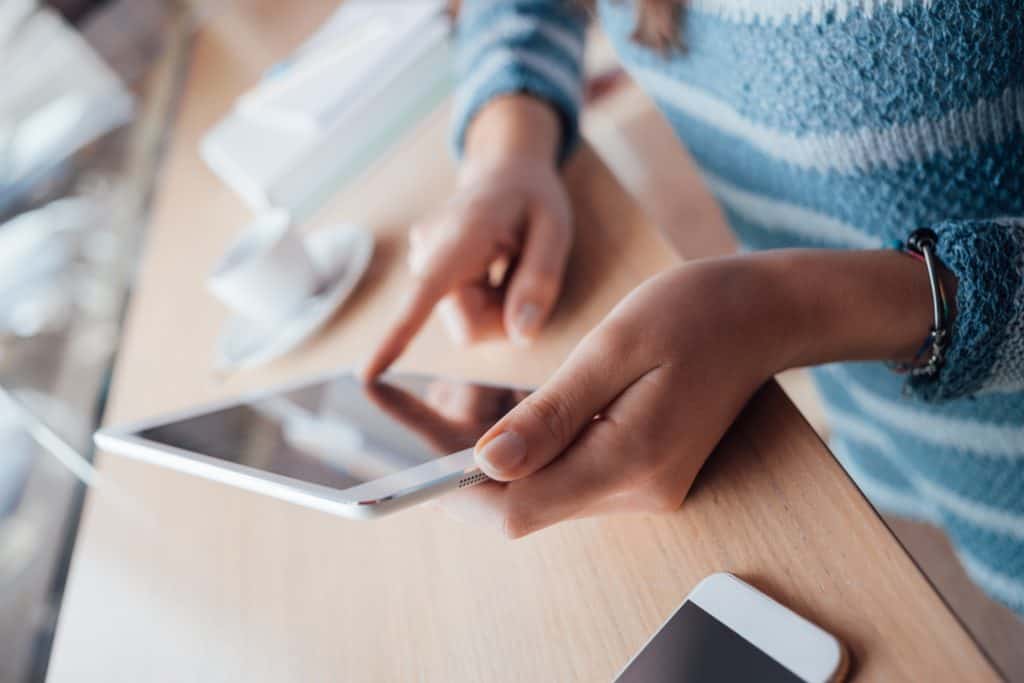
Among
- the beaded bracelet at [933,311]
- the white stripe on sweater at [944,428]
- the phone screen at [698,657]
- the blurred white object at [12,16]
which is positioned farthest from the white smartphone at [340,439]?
the blurred white object at [12,16]

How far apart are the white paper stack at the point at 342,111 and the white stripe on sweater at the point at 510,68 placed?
0.55ft

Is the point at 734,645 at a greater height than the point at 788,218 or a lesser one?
lesser

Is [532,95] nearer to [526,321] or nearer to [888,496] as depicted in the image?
[526,321]

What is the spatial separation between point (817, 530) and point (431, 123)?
66 cm

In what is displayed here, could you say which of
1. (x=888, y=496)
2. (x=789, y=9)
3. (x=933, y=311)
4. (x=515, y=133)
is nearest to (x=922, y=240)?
(x=933, y=311)

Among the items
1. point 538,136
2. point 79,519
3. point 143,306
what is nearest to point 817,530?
point 538,136

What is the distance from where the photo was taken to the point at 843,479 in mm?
372

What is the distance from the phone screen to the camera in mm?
323

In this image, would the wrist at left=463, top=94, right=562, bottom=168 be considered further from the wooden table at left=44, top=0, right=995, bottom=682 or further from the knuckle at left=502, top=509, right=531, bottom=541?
the knuckle at left=502, top=509, right=531, bottom=541

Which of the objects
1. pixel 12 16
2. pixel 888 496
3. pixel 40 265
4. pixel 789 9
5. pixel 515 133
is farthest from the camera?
pixel 12 16

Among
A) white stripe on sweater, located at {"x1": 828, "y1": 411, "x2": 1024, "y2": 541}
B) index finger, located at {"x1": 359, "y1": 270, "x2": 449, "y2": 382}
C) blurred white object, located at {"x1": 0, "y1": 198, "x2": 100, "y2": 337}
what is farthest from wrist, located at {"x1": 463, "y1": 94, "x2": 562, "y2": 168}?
blurred white object, located at {"x1": 0, "y1": 198, "x2": 100, "y2": 337}

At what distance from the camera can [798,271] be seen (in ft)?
1.35

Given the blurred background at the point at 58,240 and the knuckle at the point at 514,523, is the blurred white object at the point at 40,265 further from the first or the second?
the knuckle at the point at 514,523

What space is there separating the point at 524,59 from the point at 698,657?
0.55 m
